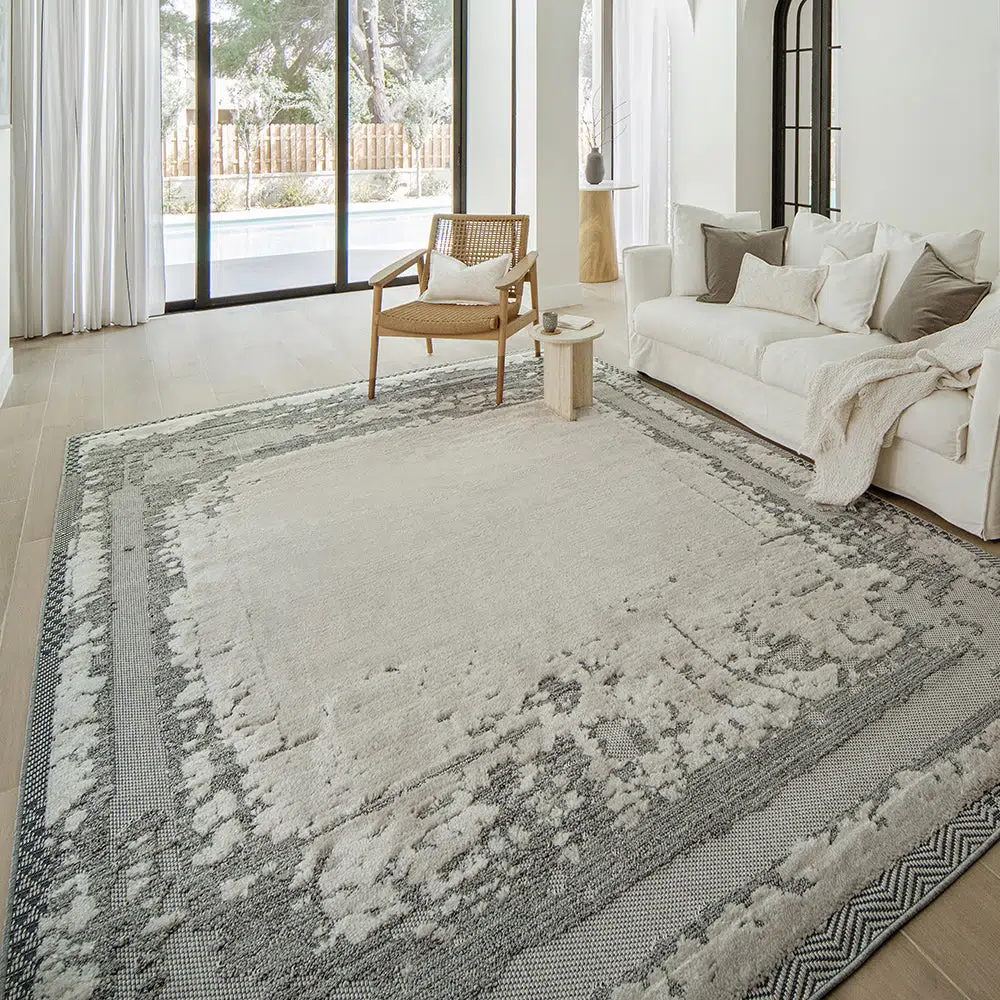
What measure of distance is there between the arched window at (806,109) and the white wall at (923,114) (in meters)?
0.27

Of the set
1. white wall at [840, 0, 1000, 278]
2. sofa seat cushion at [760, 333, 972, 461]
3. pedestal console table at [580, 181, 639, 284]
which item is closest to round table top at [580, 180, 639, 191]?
pedestal console table at [580, 181, 639, 284]

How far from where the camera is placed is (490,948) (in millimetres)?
1530

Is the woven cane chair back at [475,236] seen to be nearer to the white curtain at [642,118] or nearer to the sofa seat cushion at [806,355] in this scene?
the sofa seat cushion at [806,355]

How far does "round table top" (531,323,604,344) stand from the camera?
157 inches

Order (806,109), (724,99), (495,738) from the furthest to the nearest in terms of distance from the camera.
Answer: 1. (724,99)
2. (806,109)
3. (495,738)

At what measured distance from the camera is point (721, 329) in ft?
13.1

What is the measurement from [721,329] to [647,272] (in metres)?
0.69

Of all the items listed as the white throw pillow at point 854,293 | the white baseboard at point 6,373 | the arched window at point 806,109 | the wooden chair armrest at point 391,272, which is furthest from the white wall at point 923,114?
the white baseboard at point 6,373

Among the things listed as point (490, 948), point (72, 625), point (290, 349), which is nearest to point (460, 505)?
point (72, 625)

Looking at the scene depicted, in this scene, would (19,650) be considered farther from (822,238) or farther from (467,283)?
(822,238)

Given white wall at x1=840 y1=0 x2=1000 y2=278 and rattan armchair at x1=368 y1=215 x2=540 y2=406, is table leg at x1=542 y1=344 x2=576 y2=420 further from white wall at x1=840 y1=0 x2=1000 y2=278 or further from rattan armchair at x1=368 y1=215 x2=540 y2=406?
white wall at x1=840 y1=0 x2=1000 y2=278

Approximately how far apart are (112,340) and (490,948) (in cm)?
507

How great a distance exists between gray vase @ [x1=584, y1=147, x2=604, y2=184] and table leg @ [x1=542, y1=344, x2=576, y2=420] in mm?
3721

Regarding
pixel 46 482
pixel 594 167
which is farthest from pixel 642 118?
pixel 46 482
